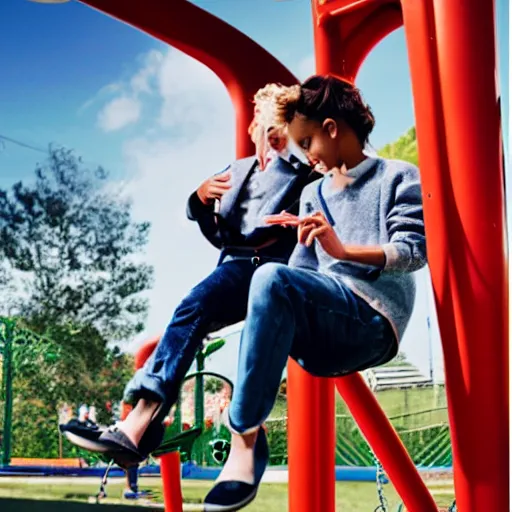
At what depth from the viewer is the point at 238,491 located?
2.57m

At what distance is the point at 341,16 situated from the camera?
2.65m

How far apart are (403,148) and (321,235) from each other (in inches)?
14.3

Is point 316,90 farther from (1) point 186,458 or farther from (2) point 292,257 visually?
(1) point 186,458

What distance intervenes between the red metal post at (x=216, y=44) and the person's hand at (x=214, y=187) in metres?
0.09

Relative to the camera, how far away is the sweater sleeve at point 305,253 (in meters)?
2.58

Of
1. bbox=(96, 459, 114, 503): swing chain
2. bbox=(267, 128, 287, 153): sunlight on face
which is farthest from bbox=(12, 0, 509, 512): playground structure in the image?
bbox=(96, 459, 114, 503): swing chain

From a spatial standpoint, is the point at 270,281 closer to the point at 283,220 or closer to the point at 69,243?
the point at 283,220

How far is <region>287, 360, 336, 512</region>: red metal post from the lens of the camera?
2596 mm

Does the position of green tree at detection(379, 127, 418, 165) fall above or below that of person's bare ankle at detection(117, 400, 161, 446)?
above

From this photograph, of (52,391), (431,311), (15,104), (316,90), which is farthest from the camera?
(15,104)

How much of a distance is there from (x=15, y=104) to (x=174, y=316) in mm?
1011

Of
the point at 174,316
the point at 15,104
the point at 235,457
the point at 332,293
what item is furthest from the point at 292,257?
the point at 15,104

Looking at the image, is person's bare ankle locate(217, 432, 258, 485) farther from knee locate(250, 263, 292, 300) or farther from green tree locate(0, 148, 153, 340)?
green tree locate(0, 148, 153, 340)

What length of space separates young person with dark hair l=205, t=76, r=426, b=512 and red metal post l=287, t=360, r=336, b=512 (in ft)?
0.25
